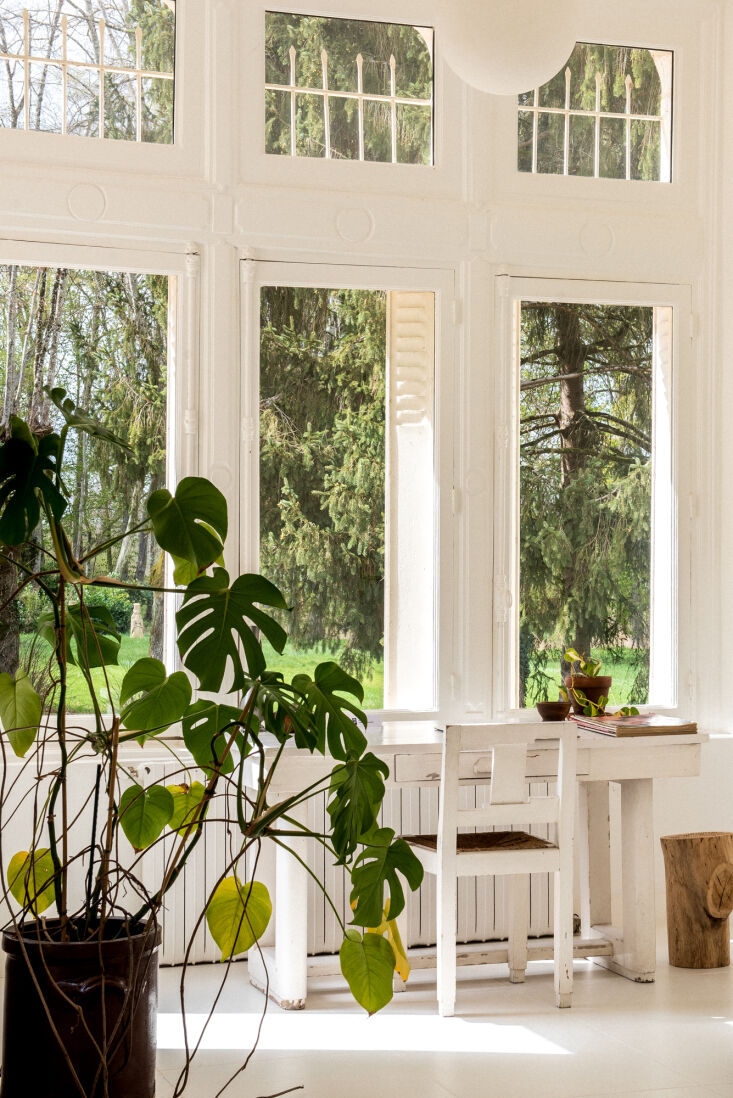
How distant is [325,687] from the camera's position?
236cm

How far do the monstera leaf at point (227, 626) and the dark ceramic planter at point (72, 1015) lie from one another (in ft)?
1.58

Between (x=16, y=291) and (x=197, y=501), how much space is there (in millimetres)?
2382

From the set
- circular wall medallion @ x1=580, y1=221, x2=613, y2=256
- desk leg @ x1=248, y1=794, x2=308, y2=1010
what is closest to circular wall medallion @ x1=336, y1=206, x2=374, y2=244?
circular wall medallion @ x1=580, y1=221, x2=613, y2=256

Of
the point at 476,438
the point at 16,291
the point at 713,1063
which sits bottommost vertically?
the point at 713,1063

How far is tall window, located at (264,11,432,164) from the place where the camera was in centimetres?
452

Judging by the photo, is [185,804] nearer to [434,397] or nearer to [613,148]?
[434,397]

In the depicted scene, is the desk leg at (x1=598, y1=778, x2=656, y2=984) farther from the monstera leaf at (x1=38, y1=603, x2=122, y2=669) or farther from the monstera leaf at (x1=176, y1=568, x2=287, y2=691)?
the monstera leaf at (x1=176, y1=568, x2=287, y2=691)

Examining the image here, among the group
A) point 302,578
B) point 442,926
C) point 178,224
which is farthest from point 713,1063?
point 178,224

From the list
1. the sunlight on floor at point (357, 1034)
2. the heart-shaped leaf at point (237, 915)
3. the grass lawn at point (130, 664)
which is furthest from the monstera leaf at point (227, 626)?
the grass lawn at point (130, 664)

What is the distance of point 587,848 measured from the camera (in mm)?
4473

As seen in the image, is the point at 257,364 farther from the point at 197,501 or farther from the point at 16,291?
the point at 197,501

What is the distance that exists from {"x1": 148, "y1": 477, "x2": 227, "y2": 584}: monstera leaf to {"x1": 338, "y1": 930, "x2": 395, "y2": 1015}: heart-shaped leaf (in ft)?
2.48

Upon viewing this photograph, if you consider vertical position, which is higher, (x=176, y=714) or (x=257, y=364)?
(x=257, y=364)

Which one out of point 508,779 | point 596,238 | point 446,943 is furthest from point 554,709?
point 596,238
